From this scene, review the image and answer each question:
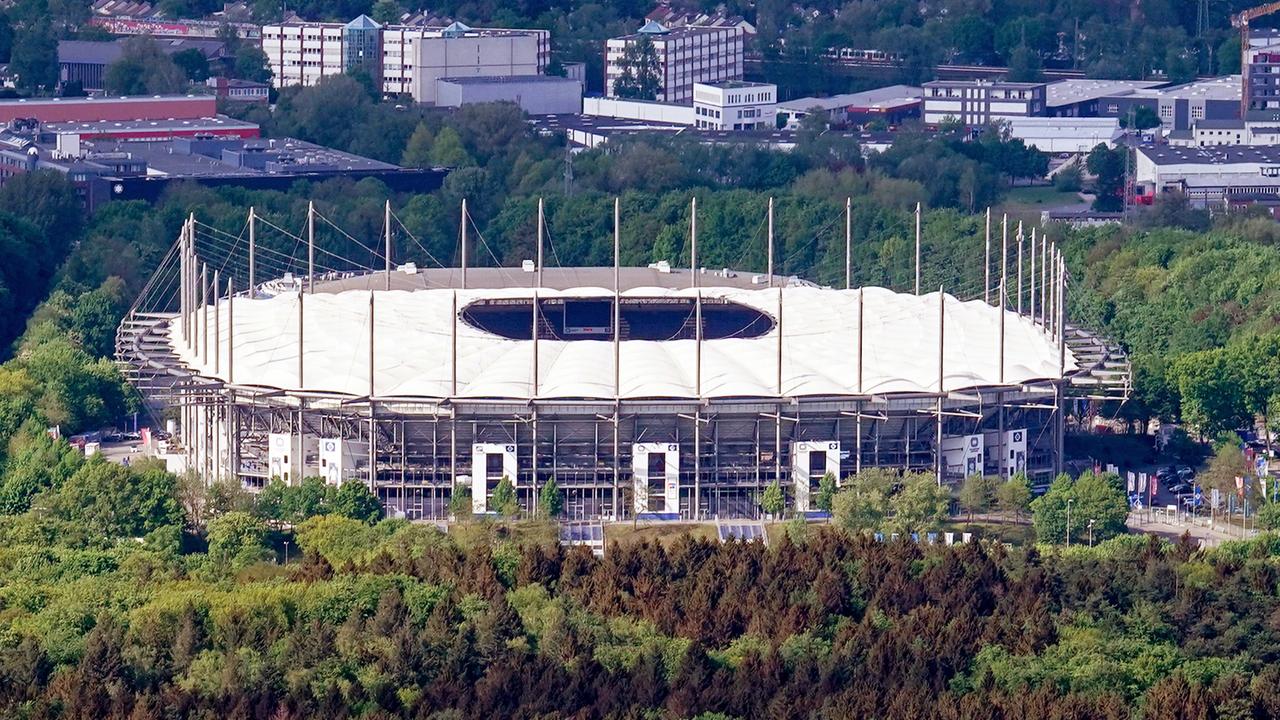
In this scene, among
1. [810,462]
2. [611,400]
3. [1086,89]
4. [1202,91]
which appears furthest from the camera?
[1086,89]

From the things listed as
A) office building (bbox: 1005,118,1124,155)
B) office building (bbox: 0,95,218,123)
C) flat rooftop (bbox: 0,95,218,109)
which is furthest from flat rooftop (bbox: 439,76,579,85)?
office building (bbox: 1005,118,1124,155)

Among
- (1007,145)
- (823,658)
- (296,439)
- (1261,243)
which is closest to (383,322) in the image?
(296,439)

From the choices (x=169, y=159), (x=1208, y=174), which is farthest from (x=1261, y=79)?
(x=169, y=159)

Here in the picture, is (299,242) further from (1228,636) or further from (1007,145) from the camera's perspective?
(1228,636)

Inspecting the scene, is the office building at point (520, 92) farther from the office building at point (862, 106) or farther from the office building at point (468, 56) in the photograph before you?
the office building at point (862, 106)

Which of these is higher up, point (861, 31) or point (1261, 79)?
point (861, 31)

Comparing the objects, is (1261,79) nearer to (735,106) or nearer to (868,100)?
(868,100)
